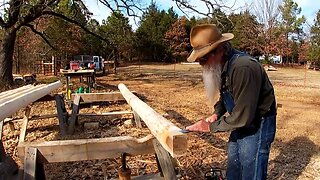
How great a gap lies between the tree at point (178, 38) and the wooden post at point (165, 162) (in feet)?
133

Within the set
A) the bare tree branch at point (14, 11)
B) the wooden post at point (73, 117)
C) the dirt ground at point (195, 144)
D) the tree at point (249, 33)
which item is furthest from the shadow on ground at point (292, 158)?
the tree at point (249, 33)

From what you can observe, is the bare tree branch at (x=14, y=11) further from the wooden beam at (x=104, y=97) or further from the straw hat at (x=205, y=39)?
the straw hat at (x=205, y=39)

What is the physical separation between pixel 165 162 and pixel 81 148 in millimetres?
673

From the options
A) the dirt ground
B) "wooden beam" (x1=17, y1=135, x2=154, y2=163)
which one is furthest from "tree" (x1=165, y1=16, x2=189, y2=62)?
"wooden beam" (x1=17, y1=135, x2=154, y2=163)

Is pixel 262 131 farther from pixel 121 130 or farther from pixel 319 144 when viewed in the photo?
pixel 121 130

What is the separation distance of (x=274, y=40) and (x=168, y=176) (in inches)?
1592

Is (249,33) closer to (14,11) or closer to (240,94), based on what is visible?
(14,11)

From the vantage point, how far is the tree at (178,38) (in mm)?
42531

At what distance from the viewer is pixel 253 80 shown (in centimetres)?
237

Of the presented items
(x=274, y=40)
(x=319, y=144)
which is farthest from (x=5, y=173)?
(x=274, y=40)

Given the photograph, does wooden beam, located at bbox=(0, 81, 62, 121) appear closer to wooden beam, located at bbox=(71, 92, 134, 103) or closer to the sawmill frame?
the sawmill frame

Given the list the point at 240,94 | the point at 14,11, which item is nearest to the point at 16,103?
the point at 240,94

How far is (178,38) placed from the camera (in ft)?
140

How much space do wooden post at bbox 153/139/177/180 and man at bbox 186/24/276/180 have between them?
410 millimetres
